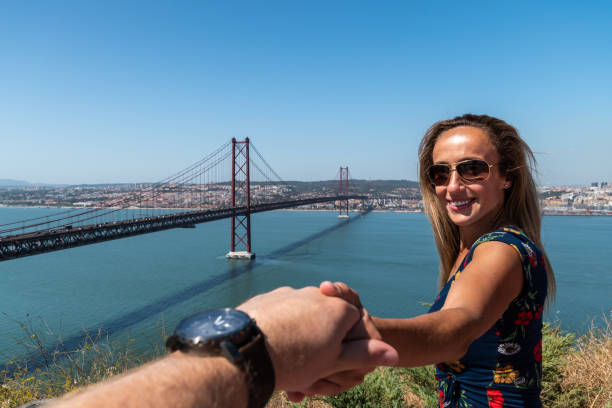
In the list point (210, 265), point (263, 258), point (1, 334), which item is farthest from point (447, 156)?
point (263, 258)

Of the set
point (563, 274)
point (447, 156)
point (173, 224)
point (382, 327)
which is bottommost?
point (563, 274)

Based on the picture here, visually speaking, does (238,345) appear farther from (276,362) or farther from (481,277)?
(481,277)

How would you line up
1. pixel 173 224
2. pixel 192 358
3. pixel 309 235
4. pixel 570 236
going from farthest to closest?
pixel 309 235 → pixel 570 236 → pixel 173 224 → pixel 192 358

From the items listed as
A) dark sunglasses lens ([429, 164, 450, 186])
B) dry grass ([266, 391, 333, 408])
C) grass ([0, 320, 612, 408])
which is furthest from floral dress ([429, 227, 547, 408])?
dry grass ([266, 391, 333, 408])

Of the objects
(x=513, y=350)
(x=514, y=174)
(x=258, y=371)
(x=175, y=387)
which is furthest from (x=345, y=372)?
(x=514, y=174)

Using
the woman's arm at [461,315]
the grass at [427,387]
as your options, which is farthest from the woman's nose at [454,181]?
the grass at [427,387]

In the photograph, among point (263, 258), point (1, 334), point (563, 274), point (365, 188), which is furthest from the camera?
point (365, 188)

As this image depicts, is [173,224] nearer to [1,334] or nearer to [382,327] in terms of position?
[1,334]
